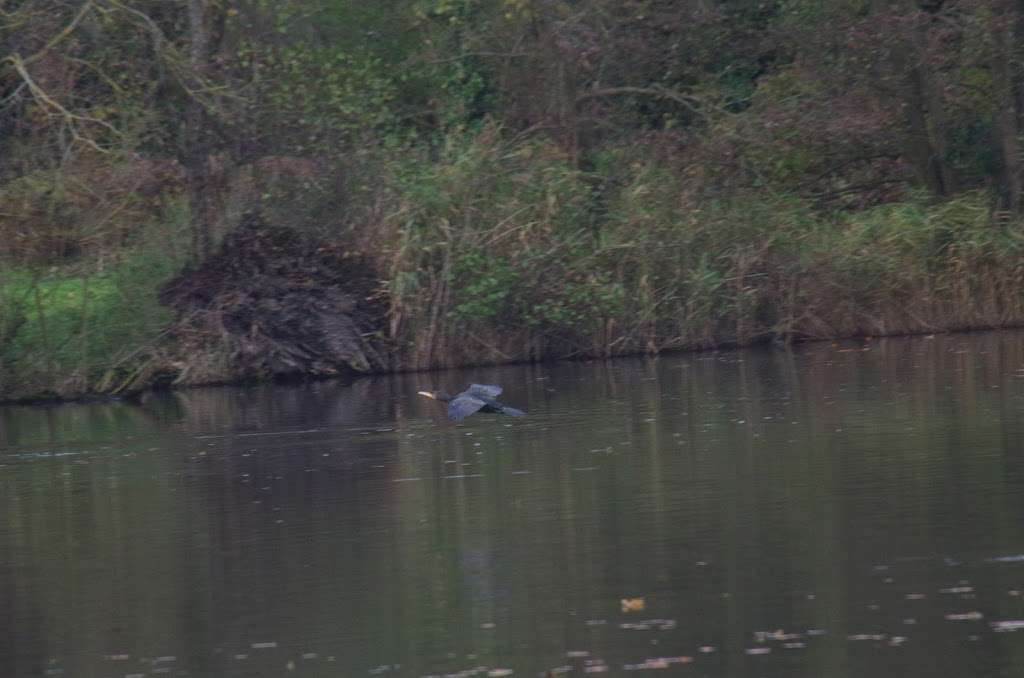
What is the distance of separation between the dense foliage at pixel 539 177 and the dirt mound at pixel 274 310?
26 centimetres

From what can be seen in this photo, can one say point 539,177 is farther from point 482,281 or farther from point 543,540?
point 543,540

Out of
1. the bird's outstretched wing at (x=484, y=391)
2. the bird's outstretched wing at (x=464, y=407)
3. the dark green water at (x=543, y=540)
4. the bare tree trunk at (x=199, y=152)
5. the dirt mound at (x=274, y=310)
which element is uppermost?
the bare tree trunk at (x=199, y=152)

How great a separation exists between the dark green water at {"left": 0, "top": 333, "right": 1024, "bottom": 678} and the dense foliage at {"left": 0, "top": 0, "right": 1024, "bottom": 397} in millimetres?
5000

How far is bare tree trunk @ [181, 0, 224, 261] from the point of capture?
2253cm

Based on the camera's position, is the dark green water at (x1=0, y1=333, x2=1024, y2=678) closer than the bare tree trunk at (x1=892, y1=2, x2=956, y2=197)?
Yes

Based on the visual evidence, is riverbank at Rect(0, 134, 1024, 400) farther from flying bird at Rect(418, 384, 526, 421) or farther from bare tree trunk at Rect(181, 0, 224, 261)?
flying bird at Rect(418, 384, 526, 421)

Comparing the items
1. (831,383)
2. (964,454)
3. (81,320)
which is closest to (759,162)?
(831,383)

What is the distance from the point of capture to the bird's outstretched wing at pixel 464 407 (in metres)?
15.5

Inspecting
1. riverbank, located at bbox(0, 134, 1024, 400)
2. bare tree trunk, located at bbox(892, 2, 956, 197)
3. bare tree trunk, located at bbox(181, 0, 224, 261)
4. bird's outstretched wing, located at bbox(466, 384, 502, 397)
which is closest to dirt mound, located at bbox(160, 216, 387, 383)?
riverbank, located at bbox(0, 134, 1024, 400)

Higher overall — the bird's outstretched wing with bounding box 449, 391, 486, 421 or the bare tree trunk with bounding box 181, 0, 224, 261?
the bare tree trunk with bounding box 181, 0, 224, 261

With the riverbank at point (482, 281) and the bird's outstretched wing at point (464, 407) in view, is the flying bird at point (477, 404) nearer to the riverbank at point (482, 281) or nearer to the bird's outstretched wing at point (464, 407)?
the bird's outstretched wing at point (464, 407)

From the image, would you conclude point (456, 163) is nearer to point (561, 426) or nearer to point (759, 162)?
point (759, 162)

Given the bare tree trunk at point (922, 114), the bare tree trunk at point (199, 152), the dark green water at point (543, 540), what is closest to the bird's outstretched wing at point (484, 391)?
the dark green water at point (543, 540)

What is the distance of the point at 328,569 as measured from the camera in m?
8.80
